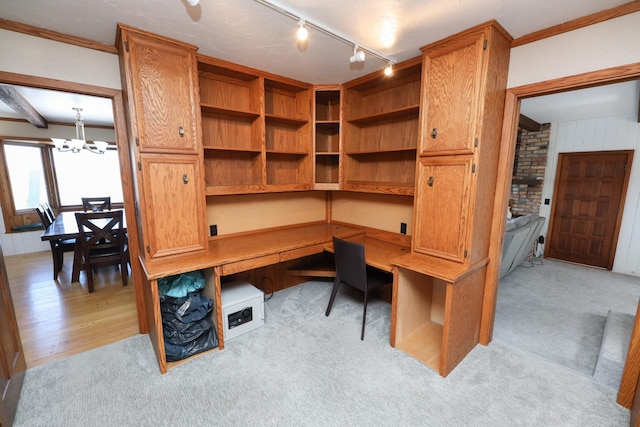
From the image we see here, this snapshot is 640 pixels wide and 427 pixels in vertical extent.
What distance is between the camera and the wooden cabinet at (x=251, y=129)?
2533mm

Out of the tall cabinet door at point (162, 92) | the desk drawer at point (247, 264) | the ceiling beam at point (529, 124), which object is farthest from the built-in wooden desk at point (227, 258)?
the ceiling beam at point (529, 124)

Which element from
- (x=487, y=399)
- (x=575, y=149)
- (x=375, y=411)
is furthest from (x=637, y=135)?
(x=375, y=411)

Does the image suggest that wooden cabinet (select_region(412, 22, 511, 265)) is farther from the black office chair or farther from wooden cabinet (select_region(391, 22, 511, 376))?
the black office chair

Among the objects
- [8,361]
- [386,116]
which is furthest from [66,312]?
[386,116]

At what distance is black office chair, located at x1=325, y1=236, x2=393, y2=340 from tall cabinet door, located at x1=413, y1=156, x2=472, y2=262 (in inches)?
18.3

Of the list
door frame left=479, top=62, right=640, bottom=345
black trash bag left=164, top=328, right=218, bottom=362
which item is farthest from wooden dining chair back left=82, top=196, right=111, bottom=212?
door frame left=479, top=62, right=640, bottom=345

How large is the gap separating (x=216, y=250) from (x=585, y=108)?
206 inches

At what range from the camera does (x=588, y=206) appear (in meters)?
4.53

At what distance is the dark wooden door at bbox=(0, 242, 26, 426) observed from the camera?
1.55 meters

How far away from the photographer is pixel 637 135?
403 centimetres

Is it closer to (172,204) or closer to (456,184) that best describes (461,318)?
(456,184)

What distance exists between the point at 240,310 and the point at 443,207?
6.26ft

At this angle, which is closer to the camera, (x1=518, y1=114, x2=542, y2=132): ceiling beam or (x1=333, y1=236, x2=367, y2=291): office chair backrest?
(x1=333, y1=236, x2=367, y2=291): office chair backrest

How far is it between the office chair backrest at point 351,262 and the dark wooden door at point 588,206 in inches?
181
